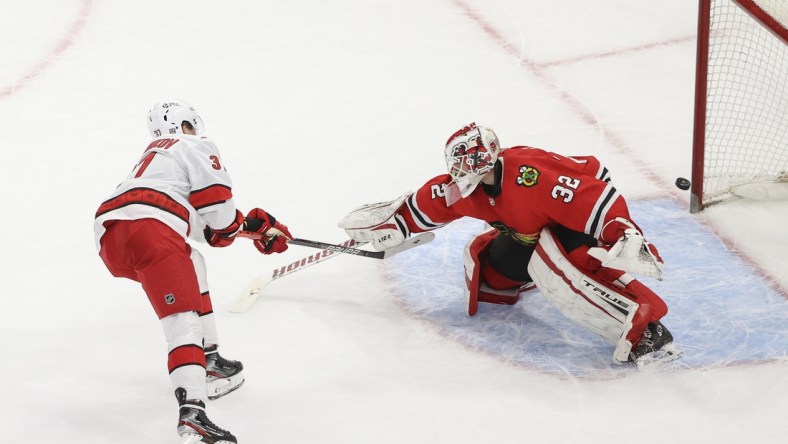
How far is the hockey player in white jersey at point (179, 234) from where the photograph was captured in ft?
9.16

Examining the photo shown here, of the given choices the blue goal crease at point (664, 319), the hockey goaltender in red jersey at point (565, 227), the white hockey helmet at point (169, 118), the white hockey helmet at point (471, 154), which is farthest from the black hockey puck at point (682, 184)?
the white hockey helmet at point (169, 118)

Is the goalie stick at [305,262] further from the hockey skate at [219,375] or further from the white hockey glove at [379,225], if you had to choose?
the hockey skate at [219,375]

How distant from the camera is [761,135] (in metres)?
4.48

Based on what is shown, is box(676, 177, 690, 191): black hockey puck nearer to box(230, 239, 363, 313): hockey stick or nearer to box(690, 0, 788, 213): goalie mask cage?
box(690, 0, 788, 213): goalie mask cage

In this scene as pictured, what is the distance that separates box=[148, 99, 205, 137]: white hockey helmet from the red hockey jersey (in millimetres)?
757

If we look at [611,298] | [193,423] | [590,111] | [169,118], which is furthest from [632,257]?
[590,111]

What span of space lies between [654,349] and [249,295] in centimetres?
132

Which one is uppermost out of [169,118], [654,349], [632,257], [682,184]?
[169,118]

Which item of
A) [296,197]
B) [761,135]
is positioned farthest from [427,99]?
[761,135]

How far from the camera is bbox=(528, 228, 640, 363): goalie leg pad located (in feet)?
10.3

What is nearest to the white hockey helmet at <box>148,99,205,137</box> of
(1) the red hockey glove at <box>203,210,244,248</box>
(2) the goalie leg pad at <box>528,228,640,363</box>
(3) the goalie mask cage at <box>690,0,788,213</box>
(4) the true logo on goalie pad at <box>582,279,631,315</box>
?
(1) the red hockey glove at <box>203,210,244,248</box>

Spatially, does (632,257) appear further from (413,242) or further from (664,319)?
(413,242)

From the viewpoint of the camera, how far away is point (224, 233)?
3107 millimetres

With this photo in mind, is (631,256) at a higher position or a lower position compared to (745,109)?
lower
